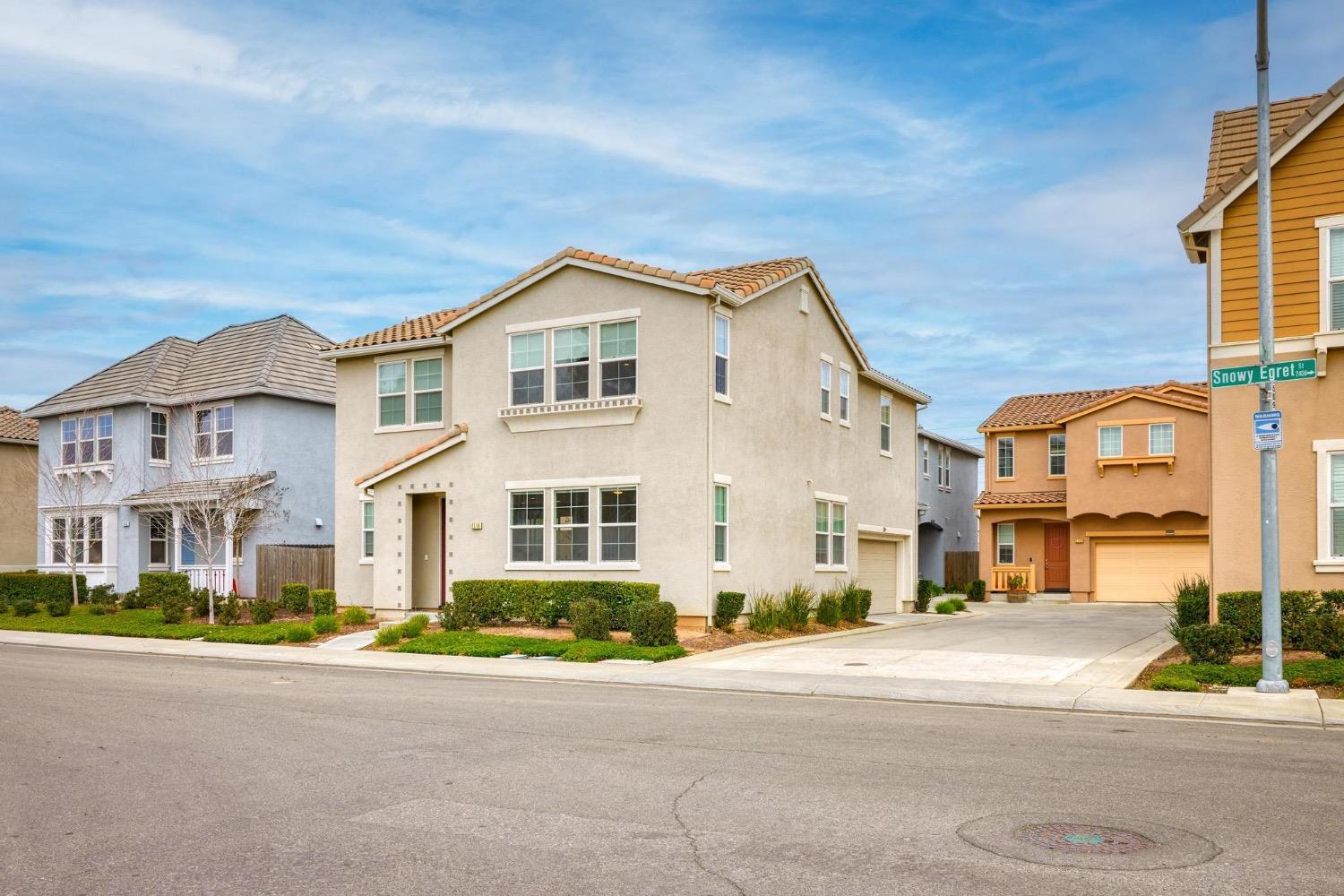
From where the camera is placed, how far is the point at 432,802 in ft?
27.5

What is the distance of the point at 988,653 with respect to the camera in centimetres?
2070

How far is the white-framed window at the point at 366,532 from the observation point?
28.3 m

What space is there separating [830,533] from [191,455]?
1991 cm

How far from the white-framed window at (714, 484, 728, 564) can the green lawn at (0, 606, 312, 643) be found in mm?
9227

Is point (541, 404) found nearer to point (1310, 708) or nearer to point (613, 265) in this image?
point (613, 265)

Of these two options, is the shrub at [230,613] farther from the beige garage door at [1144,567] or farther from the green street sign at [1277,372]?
the beige garage door at [1144,567]

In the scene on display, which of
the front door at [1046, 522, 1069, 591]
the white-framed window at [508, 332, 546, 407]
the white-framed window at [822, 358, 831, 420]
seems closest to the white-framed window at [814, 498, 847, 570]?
the white-framed window at [822, 358, 831, 420]

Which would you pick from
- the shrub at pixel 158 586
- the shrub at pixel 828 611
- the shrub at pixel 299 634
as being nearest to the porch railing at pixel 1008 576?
the shrub at pixel 828 611

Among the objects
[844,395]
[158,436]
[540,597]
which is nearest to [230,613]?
[540,597]

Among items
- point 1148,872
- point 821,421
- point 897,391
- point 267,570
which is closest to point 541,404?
point 821,421

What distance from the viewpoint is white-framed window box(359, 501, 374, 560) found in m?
28.3

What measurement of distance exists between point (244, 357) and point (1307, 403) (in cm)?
3043

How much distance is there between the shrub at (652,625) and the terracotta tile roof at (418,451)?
7310 mm

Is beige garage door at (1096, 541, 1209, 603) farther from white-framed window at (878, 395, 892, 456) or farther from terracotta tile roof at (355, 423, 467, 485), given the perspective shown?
terracotta tile roof at (355, 423, 467, 485)
